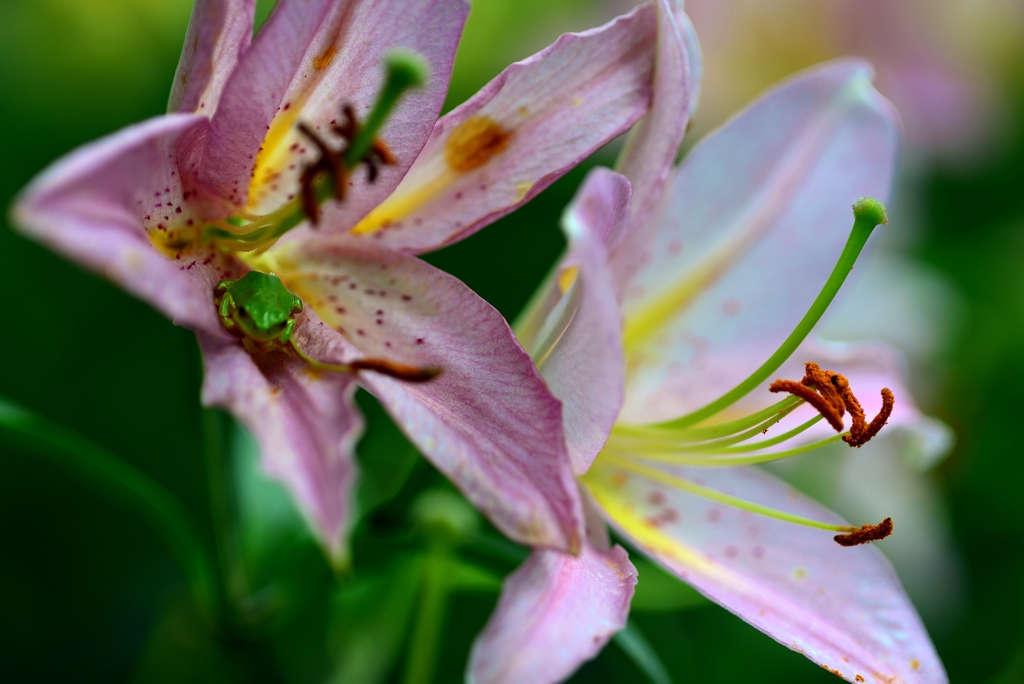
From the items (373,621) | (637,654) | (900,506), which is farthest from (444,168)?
(900,506)

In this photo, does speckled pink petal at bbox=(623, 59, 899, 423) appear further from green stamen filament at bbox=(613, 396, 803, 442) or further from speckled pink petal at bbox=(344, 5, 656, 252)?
speckled pink petal at bbox=(344, 5, 656, 252)

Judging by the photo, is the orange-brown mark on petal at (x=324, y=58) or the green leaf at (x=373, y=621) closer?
the orange-brown mark on petal at (x=324, y=58)

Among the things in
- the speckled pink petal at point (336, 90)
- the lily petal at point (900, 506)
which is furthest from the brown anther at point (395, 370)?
the lily petal at point (900, 506)

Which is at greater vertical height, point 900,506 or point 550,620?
point 550,620

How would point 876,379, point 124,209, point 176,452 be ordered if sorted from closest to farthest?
point 124,209, point 876,379, point 176,452

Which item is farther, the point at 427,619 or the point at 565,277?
the point at 427,619

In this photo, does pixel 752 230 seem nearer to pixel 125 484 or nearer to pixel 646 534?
pixel 646 534

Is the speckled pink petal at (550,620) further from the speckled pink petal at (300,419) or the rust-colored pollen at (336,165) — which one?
the rust-colored pollen at (336,165)
